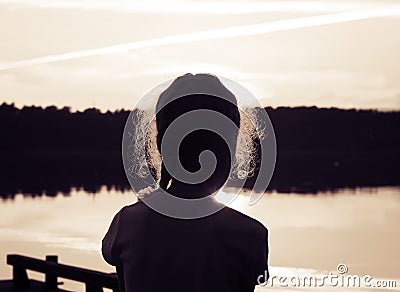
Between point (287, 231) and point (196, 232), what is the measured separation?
2877 cm

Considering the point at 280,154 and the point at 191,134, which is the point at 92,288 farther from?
the point at 280,154

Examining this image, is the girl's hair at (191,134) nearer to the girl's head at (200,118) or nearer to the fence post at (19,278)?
the girl's head at (200,118)

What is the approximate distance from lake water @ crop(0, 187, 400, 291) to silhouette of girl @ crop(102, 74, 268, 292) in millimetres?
11193

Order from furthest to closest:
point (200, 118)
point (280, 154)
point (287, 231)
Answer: point (280, 154) < point (287, 231) < point (200, 118)

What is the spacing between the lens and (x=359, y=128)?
112625mm

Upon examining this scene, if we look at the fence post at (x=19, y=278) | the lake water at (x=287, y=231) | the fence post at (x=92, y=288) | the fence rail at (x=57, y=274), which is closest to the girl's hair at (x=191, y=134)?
the fence rail at (x=57, y=274)

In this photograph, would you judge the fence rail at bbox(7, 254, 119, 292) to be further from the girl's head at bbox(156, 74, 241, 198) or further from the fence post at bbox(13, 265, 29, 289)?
the girl's head at bbox(156, 74, 241, 198)

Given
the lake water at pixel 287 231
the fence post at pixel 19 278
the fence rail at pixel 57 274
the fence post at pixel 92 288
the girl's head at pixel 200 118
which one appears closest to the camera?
the girl's head at pixel 200 118

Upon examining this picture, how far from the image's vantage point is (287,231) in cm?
3127

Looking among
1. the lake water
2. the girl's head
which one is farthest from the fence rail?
the girl's head

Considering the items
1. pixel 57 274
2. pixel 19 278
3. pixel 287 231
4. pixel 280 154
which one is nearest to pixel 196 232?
pixel 57 274

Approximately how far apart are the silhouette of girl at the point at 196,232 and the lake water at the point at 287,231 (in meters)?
11.2

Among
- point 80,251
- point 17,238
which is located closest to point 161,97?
point 80,251

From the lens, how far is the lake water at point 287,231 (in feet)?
73.8
